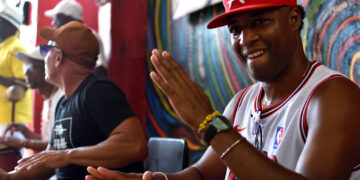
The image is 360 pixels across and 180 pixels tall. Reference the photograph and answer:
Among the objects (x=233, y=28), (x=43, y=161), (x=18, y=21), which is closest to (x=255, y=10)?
(x=233, y=28)

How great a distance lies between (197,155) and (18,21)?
1.52m

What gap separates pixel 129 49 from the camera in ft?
11.0

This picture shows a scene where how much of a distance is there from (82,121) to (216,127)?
98 cm

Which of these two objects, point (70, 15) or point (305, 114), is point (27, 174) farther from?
point (70, 15)

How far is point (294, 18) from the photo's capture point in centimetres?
108

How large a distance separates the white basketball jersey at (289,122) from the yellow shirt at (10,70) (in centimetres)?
201

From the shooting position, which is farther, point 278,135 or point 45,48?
point 45,48

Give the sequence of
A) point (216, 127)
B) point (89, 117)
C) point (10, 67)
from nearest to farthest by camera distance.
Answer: point (216, 127) → point (89, 117) → point (10, 67)

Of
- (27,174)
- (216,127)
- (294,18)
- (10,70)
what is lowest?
(27,174)

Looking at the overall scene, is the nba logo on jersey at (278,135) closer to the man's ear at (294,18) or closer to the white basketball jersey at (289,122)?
the white basketball jersey at (289,122)

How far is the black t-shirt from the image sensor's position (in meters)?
1.66

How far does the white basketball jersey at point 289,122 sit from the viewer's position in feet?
3.25

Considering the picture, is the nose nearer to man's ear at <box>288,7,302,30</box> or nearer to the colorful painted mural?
man's ear at <box>288,7,302,30</box>

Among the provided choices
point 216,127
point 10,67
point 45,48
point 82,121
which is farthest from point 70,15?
point 216,127
